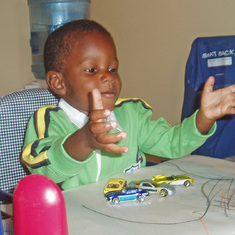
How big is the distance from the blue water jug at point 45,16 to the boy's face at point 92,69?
7.01 ft

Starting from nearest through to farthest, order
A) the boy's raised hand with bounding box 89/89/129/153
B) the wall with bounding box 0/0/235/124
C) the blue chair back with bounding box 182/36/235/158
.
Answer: the boy's raised hand with bounding box 89/89/129/153 < the blue chair back with bounding box 182/36/235/158 < the wall with bounding box 0/0/235/124

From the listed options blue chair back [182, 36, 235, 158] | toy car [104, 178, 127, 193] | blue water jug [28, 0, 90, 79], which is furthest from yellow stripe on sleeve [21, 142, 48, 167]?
blue water jug [28, 0, 90, 79]

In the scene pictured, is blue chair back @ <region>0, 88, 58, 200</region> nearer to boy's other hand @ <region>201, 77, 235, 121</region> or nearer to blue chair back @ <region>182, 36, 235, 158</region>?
boy's other hand @ <region>201, 77, 235, 121</region>

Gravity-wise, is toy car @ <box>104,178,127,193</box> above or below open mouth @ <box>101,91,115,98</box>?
below

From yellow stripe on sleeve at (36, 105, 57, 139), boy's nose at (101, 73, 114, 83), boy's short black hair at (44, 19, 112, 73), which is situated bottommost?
yellow stripe on sleeve at (36, 105, 57, 139)

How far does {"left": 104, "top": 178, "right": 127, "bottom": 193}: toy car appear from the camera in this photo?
0.87 m

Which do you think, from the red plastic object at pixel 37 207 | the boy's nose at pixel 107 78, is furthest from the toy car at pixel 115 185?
the red plastic object at pixel 37 207

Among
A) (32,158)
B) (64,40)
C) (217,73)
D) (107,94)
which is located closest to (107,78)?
(107,94)

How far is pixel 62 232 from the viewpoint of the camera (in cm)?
48

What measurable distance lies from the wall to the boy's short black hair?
139cm

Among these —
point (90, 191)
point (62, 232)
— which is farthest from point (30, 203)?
point (90, 191)

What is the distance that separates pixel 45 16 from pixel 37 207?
293cm

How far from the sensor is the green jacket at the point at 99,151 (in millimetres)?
894

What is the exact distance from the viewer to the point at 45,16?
10.5 ft
